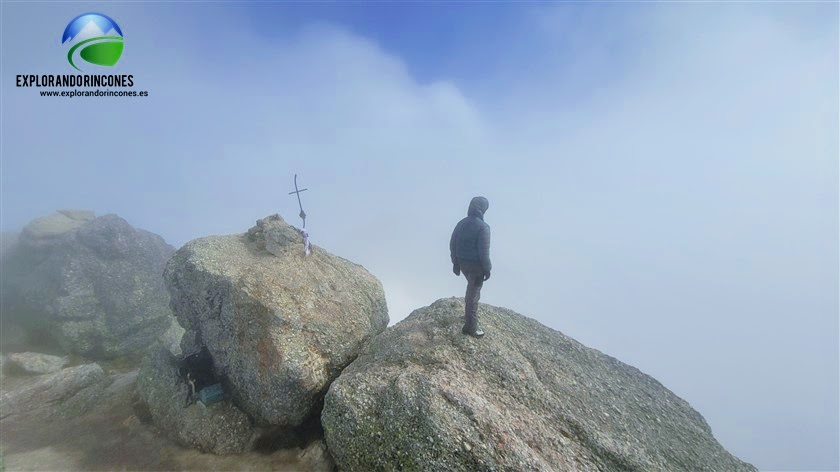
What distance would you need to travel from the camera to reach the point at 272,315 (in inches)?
749

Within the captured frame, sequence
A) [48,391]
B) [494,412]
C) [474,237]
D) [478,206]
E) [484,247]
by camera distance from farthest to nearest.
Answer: [48,391] → [478,206] → [474,237] → [484,247] → [494,412]

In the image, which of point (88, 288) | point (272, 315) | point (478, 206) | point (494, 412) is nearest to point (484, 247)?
point (478, 206)

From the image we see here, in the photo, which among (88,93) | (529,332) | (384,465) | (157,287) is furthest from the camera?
(157,287)

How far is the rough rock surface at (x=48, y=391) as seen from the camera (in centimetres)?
2462

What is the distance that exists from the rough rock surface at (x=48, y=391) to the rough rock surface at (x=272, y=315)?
1117 centimetres

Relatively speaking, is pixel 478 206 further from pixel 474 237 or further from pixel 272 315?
pixel 272 315

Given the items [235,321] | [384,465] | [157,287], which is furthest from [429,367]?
[157,287]

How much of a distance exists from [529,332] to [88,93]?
3979 cm

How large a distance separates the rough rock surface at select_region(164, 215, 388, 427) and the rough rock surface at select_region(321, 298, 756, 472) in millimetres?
2970

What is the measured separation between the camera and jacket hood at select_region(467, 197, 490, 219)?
1667 centimetres

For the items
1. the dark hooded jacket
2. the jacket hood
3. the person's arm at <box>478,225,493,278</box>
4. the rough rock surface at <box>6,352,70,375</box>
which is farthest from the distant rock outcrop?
the rough rock surface at <box>6,352,70,375</box>

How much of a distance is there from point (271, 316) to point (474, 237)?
11312 mm

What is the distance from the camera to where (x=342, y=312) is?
22.0m

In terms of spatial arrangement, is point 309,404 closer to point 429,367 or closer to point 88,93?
point 429,367
